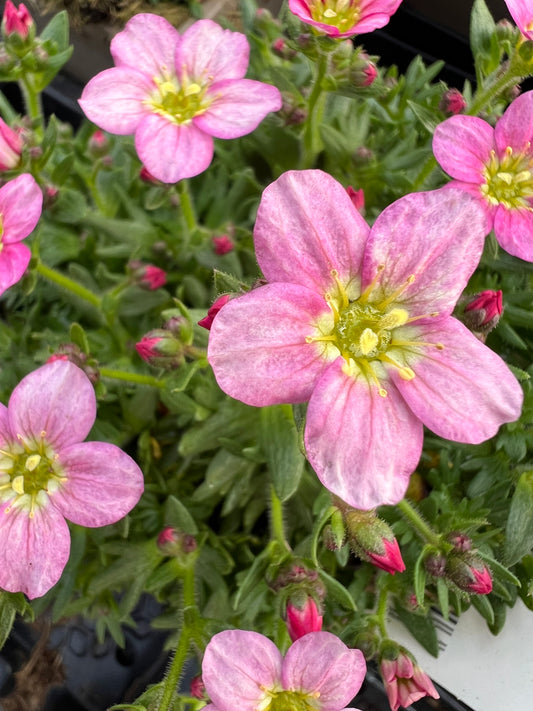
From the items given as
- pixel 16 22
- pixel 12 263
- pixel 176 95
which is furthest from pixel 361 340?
pixel 16 22

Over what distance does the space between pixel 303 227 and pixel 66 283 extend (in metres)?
0.78

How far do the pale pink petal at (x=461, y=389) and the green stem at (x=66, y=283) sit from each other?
0.83m

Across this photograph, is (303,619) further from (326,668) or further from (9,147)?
(9,147)

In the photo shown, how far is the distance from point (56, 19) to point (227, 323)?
105 centimetres

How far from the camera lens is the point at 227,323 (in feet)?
2.73

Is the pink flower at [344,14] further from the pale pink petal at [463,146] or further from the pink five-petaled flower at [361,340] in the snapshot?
the pink five-petaled flower at [361,340]

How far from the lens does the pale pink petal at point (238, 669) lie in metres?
0.94

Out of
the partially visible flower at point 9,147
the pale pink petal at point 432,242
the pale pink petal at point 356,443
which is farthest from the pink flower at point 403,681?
the partially visible flower at point 9,147

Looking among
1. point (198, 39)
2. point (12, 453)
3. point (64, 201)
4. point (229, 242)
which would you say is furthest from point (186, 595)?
point (198, 39)

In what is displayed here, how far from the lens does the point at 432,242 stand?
36.4 inches

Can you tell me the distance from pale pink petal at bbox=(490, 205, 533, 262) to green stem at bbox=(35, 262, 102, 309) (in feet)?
2.86

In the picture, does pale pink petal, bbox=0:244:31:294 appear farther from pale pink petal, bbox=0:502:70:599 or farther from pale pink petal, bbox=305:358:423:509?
pale pink petal, bbox=305:358:423:509

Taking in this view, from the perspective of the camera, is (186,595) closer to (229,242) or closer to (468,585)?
(468,585)

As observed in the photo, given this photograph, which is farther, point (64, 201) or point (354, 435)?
point (64, 201)
